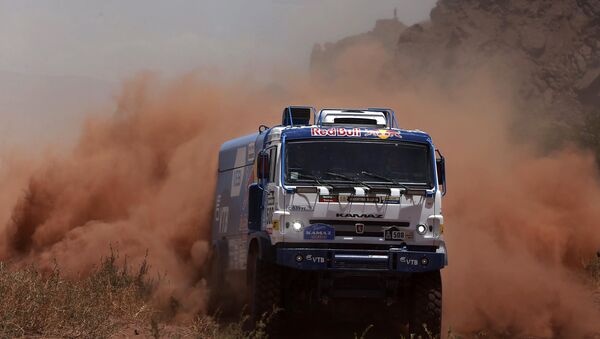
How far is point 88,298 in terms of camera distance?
1484cm

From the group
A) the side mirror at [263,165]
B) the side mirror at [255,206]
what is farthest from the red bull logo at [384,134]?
the side mirror at [255,206]

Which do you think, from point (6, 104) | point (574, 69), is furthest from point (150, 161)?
point (6, 104)

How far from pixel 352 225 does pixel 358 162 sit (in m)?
0.97

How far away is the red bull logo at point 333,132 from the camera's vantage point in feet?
51.1

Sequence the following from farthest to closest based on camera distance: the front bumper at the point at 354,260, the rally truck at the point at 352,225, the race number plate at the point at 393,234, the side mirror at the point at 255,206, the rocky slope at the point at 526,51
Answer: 1. the rocky slope at the point at 526,51
2. the side mirror at the point at 255,206
3. the race number plate at the point at 393,234
4. the rally truck at the point at 352,225
5. the front bumper at the point at 354,260

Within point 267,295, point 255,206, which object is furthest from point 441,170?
point 255,206

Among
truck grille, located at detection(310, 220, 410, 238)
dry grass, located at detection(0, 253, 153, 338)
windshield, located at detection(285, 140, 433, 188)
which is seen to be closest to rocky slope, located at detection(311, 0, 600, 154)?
windshield, located at detection(285, 140, 433, 188)

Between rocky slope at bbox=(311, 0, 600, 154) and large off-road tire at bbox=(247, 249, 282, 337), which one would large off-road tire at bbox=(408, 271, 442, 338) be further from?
rocky slope at bbox=(311, 0, 600, 154)

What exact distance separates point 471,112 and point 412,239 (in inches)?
808

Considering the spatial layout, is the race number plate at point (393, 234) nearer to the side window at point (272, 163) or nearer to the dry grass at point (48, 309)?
the side window at point (272, 163)

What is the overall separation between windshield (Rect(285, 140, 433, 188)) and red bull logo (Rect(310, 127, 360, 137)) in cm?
11

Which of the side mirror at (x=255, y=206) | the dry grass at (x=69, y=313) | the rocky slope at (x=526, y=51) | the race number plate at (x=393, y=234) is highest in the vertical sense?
the rocky slope at (x=526, y=51)

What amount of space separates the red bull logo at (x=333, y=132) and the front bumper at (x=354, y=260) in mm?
1756

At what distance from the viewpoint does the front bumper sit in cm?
1476
